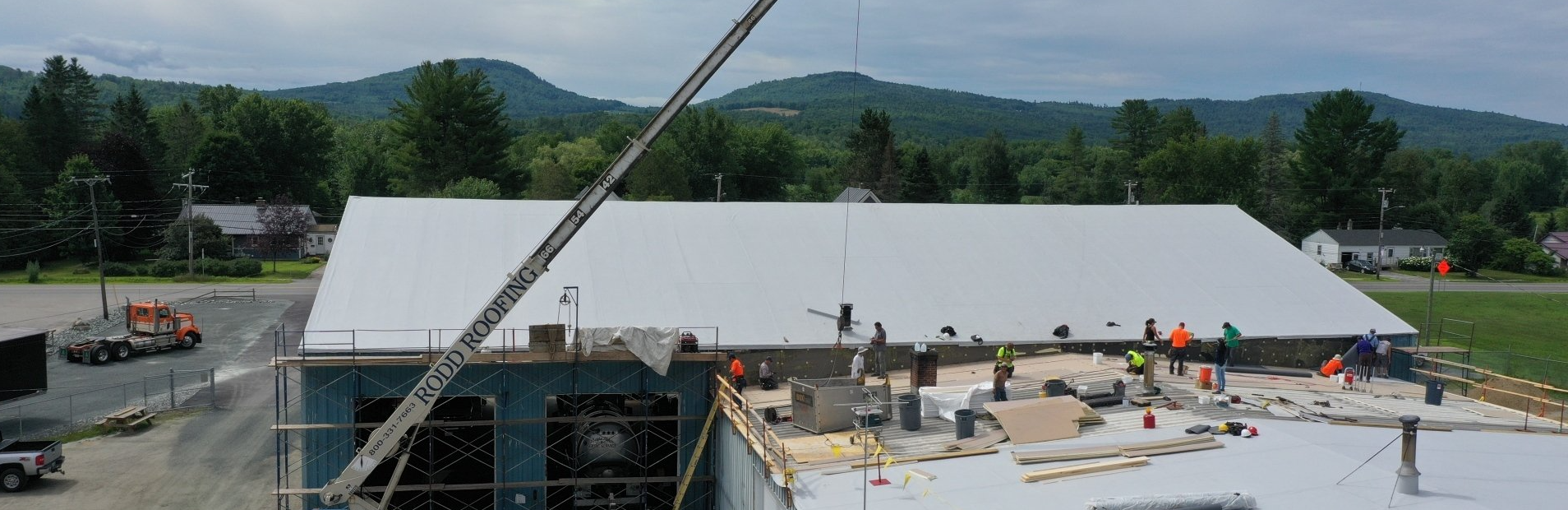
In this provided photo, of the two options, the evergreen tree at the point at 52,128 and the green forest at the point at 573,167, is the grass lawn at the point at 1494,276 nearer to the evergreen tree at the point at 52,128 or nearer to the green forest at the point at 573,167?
the green forest at the point at 573,167

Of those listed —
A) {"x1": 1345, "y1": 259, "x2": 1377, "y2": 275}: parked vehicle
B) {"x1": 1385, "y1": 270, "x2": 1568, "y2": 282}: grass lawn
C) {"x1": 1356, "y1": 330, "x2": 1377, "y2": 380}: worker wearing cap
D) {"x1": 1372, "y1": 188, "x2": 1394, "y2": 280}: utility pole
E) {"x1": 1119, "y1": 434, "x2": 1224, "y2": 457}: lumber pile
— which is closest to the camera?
{"x1": 1119, "y1": 434, "x2": 1224, "y2": 457}: lumber pile

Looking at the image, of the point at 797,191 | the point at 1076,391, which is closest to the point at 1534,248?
the point at 797,191

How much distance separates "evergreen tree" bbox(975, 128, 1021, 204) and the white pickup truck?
112 metres

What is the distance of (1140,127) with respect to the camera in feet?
421

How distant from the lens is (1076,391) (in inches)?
915

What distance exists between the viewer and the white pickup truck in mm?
28219

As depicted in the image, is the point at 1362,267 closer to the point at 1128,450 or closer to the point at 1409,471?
the point at 1128,450

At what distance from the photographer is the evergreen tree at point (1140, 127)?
→ 127188 millimetres

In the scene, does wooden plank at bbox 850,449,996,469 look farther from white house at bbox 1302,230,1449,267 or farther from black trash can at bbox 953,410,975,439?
white house at bbox 1302,230,1449,267

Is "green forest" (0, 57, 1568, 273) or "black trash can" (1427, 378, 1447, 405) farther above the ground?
"green forest" (0, 57, 1568, 273)

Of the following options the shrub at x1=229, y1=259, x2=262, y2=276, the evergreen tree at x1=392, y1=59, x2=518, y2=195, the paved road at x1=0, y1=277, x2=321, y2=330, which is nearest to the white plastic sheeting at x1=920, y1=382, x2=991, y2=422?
the paved road at x1=0, y1=277, x2=321, y2=330

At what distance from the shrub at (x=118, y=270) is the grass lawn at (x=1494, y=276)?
3892 inches

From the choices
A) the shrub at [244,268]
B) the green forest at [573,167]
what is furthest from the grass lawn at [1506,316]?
the shrub at [244,268]

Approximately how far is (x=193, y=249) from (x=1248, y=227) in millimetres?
73320
